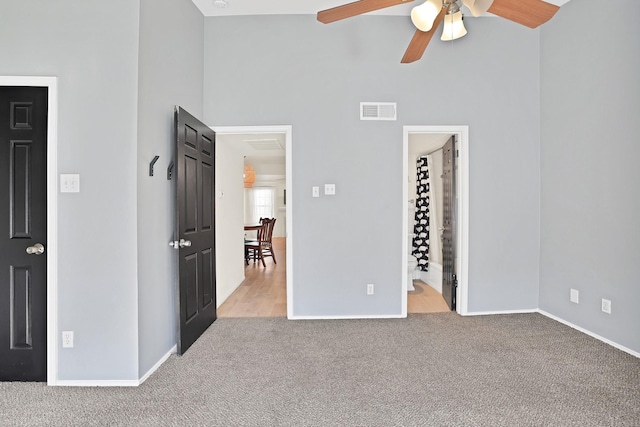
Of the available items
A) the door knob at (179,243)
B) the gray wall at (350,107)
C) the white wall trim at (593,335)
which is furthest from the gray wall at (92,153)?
the white wall trim at (593,335)

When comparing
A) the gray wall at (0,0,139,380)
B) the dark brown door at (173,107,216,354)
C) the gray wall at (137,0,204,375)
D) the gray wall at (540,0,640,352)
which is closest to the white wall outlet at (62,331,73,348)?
the gray wall at (0,0,139,380)

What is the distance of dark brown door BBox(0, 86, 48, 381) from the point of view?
2256 mm

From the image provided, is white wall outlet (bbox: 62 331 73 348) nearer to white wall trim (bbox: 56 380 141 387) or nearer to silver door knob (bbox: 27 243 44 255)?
white wall trim (bbox: 56 380 141 387)

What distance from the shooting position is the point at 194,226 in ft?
9.73

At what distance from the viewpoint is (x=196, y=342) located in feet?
9.53

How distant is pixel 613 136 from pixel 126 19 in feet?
12.7

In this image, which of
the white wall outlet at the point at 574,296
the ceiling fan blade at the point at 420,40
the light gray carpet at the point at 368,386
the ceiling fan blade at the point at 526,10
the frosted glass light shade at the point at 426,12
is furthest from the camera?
the white wall outlet at the point at 574,296

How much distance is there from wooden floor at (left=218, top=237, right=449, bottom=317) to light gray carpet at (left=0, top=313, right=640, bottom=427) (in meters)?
0.66

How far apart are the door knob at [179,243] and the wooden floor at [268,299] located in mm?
1288

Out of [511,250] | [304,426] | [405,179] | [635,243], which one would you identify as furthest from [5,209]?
[635,243]

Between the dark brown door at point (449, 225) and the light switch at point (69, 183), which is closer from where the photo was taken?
the light switch at point (69, 183)

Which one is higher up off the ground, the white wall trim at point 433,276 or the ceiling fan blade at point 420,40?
the ceiling fan blade at point 420,40

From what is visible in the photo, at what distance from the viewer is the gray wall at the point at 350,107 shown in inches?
137

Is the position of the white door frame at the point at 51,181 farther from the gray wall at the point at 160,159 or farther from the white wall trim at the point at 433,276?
the white wall trim at the point at 433,276
